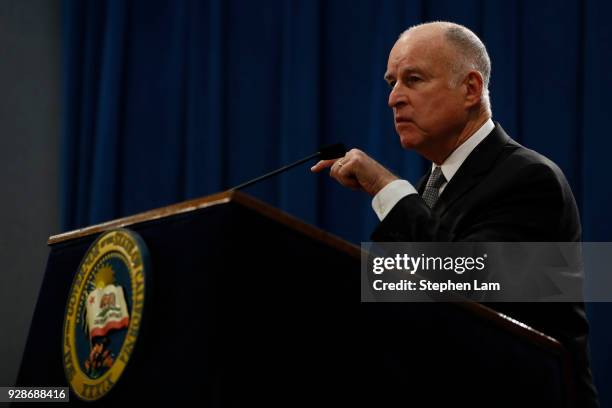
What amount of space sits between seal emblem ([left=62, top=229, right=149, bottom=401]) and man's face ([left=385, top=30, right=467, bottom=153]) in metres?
0.81

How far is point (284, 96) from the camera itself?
9.70 ft

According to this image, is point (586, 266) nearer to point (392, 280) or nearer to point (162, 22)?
point (392, 280)

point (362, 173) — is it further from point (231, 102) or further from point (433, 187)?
point (231, 102)

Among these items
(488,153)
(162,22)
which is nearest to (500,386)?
(488,153)

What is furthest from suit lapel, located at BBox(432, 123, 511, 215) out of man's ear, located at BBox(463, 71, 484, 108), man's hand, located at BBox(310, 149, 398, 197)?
man's hand, located at BBox(310, 149, 398, 197)

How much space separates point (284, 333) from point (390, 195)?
44cm

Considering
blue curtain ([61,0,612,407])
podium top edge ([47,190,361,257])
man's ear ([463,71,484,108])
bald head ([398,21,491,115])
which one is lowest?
podium top edge ([47,190,361,257])

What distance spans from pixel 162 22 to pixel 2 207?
989 millimetres

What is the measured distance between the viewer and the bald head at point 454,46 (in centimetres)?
169

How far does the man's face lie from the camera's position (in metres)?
1.67

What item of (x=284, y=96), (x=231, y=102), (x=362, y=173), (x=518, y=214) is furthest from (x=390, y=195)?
(x=231, y=102)

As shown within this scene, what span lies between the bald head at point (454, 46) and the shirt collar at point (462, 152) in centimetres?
9

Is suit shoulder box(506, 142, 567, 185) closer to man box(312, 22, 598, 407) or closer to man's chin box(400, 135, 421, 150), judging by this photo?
man box(312, 22, 598, 407)

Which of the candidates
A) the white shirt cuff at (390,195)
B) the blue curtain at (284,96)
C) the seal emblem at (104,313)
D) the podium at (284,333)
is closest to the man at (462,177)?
the white shirt cuff at (390,195)
